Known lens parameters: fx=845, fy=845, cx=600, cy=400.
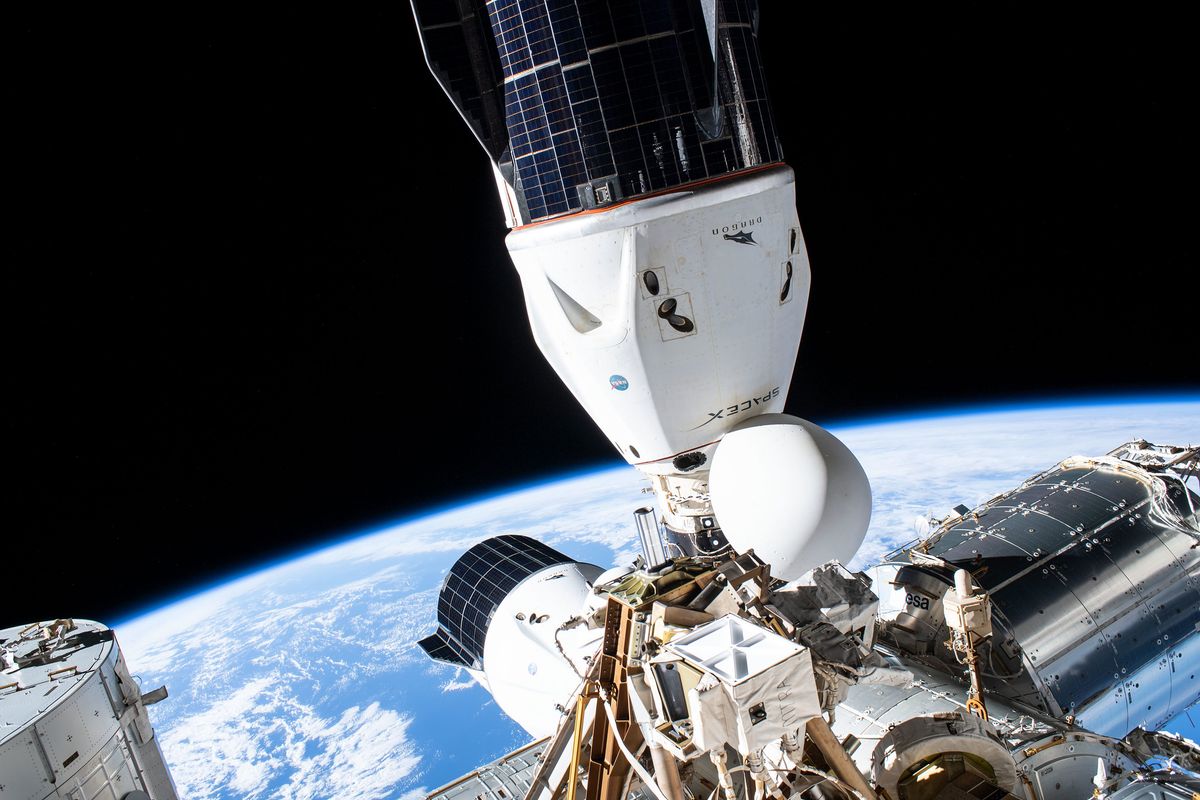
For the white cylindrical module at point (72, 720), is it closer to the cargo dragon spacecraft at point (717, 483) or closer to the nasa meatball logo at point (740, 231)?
the cargo dragon spacecraft at point (717, 483)

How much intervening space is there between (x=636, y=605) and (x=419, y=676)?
14.4 m

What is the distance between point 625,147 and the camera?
699 cm

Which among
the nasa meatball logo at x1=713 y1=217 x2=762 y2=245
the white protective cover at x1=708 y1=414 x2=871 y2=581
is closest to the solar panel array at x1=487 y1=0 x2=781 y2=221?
the nasa meatball logo at x1=713 y1=217 x2=762 y2=245

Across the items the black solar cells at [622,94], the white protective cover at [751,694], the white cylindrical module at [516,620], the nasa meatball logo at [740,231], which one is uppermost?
the black solar cells at [622,94]

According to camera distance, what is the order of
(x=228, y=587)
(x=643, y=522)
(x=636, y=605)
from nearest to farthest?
(x=636, y=605), (x=643, y=522), (x=228, y=587)

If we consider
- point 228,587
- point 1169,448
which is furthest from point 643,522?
point 228,587

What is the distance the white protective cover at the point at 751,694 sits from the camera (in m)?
3.19

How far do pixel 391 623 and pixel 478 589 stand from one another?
9897 mm

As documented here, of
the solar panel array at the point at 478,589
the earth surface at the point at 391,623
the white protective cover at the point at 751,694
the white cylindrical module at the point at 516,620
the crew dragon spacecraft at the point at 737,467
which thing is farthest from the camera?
the earth surface at the point at 391,623

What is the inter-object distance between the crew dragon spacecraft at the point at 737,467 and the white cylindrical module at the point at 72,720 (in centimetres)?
329

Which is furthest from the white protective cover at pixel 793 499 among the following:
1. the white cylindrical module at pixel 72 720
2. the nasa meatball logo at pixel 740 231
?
the white cylindrical module at pixel 72 720

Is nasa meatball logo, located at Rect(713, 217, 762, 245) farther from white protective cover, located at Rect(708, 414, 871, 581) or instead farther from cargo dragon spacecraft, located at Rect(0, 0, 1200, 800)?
white protective cover, located at Rect(708, 414, 871, 581)

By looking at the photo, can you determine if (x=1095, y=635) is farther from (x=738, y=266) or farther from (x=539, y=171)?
(x=539, y=171)

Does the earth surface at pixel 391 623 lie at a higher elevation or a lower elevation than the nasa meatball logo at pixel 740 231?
lower
